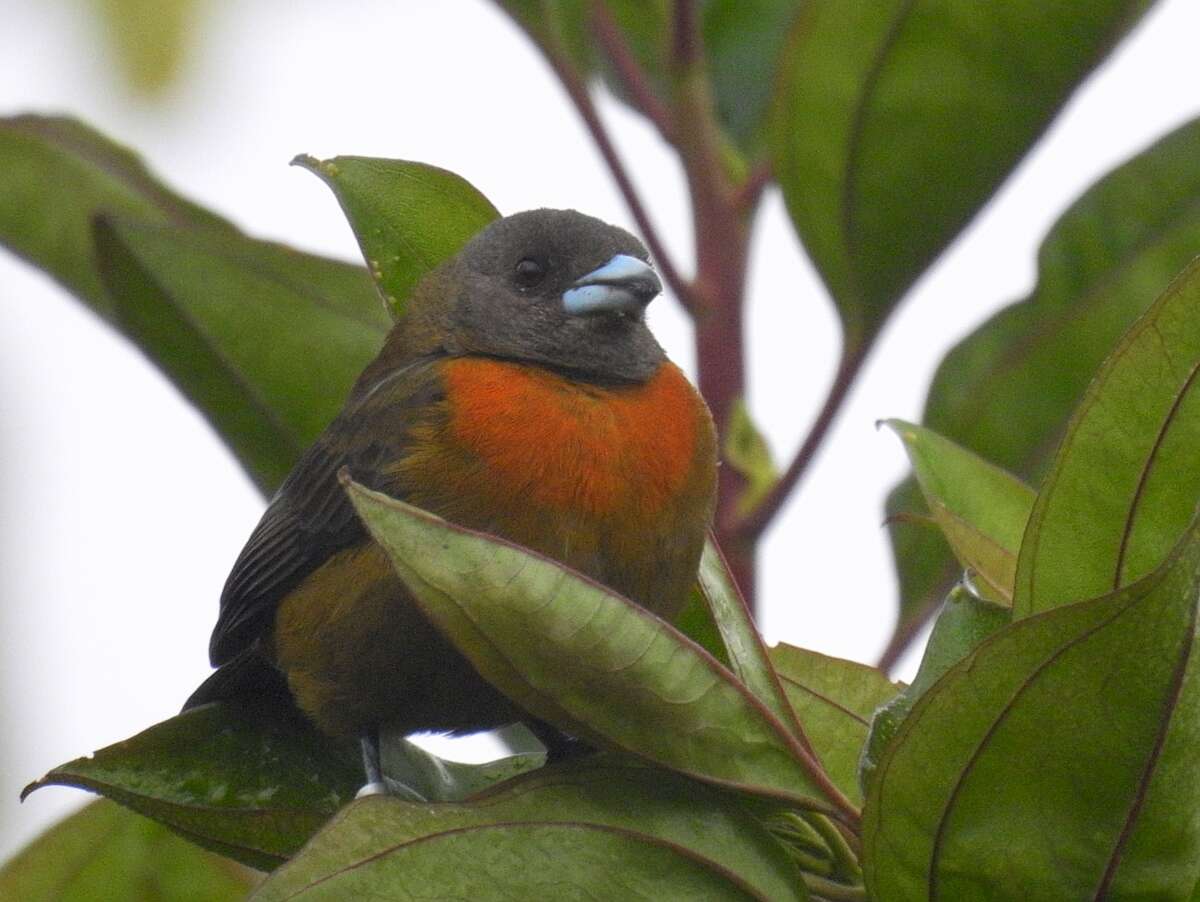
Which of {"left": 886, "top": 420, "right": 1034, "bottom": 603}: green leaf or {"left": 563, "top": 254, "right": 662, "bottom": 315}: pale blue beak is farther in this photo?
{"left": 563, "top": 254, "right": 662, "bottom": 315}: pale blue beak

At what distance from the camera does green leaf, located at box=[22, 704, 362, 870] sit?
2.28 meters

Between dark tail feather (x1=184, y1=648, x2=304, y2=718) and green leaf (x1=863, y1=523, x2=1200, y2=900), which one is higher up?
green leaf (x1=863, y1=523, x2=1200, y2=900)

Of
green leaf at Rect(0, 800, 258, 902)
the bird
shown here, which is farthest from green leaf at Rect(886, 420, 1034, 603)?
green leaf at Rect(0, 800, 258, 902)

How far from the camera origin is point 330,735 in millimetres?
2789

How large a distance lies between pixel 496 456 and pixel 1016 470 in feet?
3.60

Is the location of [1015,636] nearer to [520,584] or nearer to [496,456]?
[520,584]

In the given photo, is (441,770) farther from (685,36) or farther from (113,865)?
(685,36)

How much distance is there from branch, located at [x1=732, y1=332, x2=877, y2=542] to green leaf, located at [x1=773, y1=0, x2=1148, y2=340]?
0.11 meters

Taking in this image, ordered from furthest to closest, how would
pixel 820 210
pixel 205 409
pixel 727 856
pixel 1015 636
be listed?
pixel 205 409, pixel 820 210, pixel 727 856, pixel 1015 636

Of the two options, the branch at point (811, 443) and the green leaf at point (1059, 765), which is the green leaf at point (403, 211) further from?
the green leaf at point (1059, 765)

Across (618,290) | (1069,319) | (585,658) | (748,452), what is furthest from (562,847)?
(1069,319)

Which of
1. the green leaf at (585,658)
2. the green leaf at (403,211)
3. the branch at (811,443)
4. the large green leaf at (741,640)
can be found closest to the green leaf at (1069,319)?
the branch at (811,443)

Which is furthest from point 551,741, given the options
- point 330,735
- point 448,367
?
point 448,367

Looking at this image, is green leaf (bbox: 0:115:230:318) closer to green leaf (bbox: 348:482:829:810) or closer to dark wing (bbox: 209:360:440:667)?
dark wing (bbox: 209:360:440:667)
